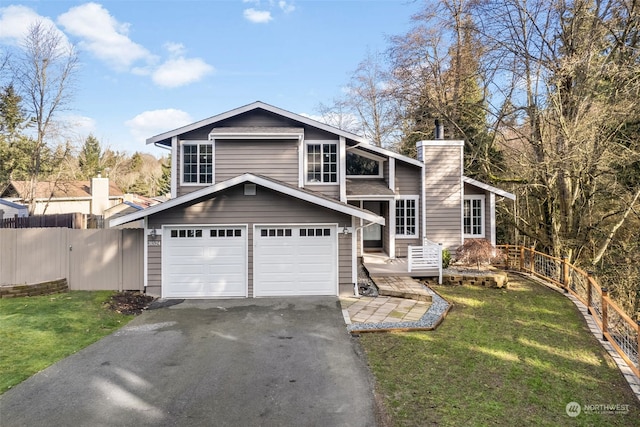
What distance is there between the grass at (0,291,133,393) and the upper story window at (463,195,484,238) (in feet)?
41.0

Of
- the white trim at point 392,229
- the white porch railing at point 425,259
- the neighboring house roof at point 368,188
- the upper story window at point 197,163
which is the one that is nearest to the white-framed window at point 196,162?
the upper story window at point 197,163

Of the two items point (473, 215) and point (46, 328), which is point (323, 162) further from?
point (46, 328)

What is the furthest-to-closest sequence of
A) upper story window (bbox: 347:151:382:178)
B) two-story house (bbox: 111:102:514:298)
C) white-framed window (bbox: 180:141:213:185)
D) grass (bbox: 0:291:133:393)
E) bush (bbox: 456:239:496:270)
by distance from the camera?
upper story window (bbox: 347:151:382:178)
bush (bbox: 456:239:496:270)
white-framed window (bbox: 180:141:213:185)
two-story house (bbox: 111:102:514:298)
grass (bbox: 0:291:133:393)

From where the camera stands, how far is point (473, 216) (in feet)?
47.2

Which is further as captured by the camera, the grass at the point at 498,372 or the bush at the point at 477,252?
the bush at the point at 477,252

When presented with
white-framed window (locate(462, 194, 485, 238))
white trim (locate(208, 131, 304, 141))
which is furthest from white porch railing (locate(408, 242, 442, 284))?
white trim (locate(208, 131, 304, 141))

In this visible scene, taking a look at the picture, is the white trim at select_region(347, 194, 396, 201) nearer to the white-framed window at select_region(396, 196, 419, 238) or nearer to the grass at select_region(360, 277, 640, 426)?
the white-framed window at select_region(396, 196, 419, 238)

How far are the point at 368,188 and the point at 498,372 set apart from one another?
28.4 feet

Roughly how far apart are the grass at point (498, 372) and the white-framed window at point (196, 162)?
7.75 meters

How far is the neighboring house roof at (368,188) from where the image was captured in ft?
42.2

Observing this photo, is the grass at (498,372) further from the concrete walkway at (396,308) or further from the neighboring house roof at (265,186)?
the neighboring house roof at (265,186)

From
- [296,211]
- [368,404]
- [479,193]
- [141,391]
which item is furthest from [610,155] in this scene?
[141,391]

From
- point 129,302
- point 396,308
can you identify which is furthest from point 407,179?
point 129,302

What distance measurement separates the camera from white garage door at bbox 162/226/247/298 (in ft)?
31.6
